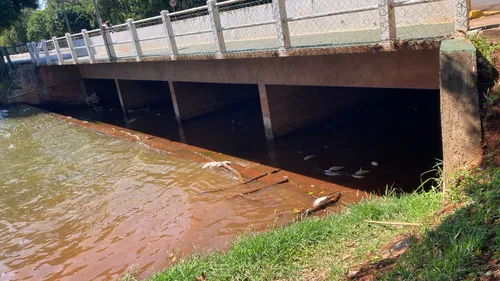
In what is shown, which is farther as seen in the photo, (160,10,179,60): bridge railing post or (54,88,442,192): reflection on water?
(160,10,179,60): bridge railing post

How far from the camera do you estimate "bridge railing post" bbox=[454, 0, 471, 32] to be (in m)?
5.36

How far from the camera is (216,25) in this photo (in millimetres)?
9391

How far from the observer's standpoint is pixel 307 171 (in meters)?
8.81

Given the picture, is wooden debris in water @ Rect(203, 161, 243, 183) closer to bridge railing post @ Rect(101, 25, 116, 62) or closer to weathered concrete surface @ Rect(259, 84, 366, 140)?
Result: weathered concrete surface @ Rect(259, 84, 366, 140)

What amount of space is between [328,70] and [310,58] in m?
0.52

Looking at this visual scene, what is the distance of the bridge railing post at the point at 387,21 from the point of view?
20.0 feet

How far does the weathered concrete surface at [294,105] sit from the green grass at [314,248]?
6.12m

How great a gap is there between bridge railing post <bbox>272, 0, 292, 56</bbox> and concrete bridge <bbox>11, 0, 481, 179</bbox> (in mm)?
19

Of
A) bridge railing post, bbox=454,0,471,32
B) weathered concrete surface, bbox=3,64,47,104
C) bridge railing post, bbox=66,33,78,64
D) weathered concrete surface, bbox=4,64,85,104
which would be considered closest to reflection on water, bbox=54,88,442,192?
bridge railing post, bbox=454,0,471,32

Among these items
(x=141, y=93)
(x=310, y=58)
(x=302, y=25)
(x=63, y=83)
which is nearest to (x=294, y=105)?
(x=302, y=25)

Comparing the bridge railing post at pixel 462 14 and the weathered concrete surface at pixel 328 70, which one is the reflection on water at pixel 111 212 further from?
the bridge railing post at pixel 462 14

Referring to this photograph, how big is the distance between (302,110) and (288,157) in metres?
2.12

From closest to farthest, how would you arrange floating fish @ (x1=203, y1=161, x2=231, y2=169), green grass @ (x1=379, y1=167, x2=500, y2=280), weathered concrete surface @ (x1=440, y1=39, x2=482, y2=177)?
green grass @ (x1=379, y1=167, x2=500, y2=280)
weathered concrete surface @ (x1=440, y1=39, x2=482, y2=177)
floating fish @ (x1=203, y1=161, x2=231, y2=169)

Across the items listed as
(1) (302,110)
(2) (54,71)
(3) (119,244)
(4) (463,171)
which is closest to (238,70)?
(1) (302,110)
